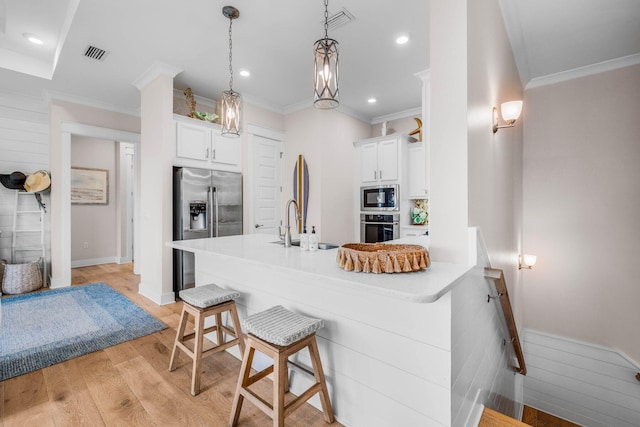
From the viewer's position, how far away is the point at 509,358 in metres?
2.62

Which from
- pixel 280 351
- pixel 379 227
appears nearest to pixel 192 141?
pixel 379 227

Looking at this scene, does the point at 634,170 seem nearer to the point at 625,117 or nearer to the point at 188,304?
the point at 625,117

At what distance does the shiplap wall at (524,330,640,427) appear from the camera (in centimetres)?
314

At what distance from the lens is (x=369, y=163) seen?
4.91 metres

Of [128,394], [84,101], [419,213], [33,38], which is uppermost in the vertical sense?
[33,38]

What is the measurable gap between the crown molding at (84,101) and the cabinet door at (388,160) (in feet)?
13.1

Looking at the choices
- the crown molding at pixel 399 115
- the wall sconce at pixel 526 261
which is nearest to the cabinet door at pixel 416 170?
the crown molding at pixel 399 115

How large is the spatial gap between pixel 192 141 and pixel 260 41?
1.55 meters

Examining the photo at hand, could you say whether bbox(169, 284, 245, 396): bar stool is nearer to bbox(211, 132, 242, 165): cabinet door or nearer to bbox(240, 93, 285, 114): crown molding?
bbox(211, 132, 242, 165): cabinet door

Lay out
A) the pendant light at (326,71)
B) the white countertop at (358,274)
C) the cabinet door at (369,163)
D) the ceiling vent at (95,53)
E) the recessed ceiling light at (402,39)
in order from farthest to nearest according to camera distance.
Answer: the cabinet door at (369,163) < the ceiling vent at (95,53) < the recessed ceiling light at (402,39) < the pendant light at (326,71) < the white countertop at (358,274)

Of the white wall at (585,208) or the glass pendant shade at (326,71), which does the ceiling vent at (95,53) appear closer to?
the glass pendant shade at (326,71)

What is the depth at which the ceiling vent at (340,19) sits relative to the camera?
2.48 metres

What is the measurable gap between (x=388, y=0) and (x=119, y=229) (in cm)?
620

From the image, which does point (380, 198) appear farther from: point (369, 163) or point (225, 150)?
point (225, 150)
